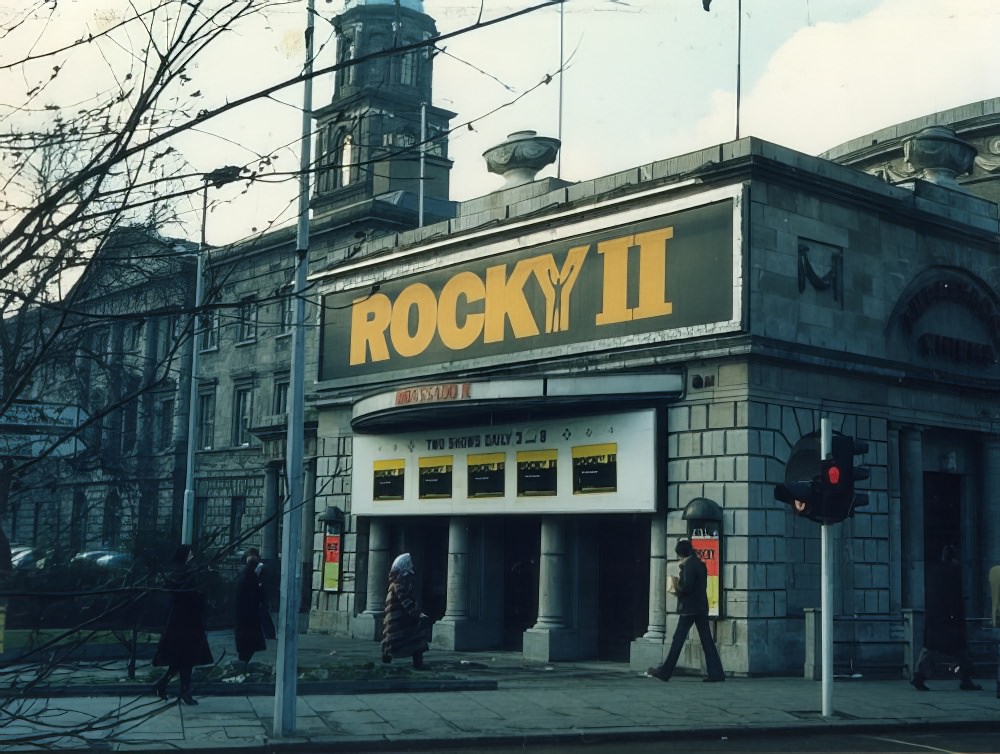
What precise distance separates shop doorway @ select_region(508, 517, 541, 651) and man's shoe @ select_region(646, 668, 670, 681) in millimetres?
4777

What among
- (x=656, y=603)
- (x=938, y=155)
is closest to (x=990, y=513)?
(x=938, y=155)

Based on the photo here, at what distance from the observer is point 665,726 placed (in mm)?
12797

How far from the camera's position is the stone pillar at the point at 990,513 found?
2283 centimetres

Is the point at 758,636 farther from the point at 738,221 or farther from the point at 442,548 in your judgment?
the point at 442,548

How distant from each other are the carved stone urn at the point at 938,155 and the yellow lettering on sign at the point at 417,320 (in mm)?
9976

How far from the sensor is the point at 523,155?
84.5 feet

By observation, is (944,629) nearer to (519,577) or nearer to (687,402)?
(687,402)

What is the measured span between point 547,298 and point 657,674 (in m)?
7.66

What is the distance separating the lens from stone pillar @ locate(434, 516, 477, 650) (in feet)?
76.0

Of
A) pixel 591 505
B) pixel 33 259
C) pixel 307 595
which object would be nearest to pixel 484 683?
pixel 591 505

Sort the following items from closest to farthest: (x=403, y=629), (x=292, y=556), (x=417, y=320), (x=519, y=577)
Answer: (x=292, y=556), (x=403, y=629), (x=519, y=577), (x=417, y=320)

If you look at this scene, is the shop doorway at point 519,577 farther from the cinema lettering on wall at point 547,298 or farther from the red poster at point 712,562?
the red poster at point 712,562

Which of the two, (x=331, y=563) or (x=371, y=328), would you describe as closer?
(x=331, y=563)

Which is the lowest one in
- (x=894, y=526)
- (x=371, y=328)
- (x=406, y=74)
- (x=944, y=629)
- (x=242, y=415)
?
(x=944, y=629)
